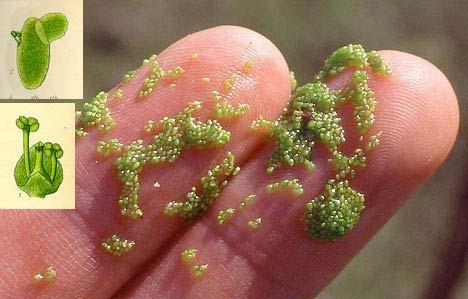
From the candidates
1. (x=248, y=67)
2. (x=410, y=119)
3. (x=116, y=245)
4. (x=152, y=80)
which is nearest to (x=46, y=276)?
(x=116, y=245)

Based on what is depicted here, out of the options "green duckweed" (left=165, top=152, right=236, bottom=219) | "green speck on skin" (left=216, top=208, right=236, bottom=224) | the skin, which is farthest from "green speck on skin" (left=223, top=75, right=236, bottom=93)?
"green speck on skin" (left=216, top=208, right=236, bottom=224)

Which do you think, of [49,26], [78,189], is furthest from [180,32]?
[78,189]

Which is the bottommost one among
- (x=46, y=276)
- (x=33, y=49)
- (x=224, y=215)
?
(x=46, y=276)

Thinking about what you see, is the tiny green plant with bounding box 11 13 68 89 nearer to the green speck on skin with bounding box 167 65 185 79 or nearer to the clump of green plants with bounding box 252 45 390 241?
the green speck on skin with bounding box 167 65 185 79

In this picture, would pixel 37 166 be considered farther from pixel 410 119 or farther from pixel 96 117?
pixel 410 119

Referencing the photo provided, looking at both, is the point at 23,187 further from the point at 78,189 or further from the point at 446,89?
the point at 446,89

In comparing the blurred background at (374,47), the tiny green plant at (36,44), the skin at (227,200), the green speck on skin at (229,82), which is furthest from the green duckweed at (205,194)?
the blurred background at (374,47)
